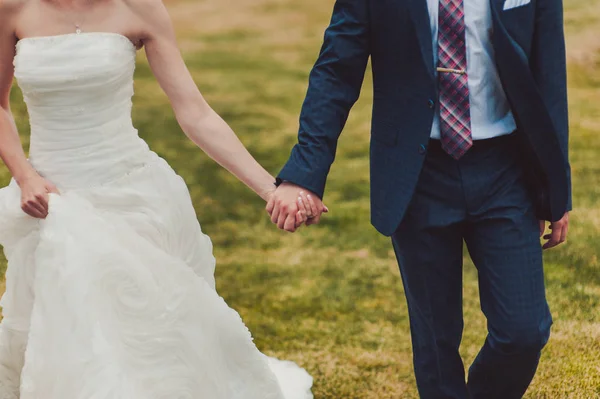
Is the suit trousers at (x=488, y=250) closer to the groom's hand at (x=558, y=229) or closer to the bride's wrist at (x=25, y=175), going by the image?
the groom's hand at (x=558, y=229)

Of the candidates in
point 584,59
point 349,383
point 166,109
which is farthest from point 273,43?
point 349,383

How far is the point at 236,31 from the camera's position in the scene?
1372 cm

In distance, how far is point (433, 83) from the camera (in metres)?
3.38

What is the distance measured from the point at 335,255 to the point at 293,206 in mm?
3082

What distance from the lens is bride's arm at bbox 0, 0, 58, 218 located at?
3588 millimetres

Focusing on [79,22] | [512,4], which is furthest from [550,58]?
[79,22]

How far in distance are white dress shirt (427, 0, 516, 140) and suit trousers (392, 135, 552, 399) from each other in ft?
0.17

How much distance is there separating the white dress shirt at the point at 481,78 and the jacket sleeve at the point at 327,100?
297 mm

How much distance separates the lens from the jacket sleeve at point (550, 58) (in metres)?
3.38

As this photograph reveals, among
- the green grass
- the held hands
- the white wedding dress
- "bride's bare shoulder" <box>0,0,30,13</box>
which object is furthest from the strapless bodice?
the green grass

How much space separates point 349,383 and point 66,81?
6.59ft

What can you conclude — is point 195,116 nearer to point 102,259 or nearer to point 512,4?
point 102,259

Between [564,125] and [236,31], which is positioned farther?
[236,31]

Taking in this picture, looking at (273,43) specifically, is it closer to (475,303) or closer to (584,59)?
(584,59)
